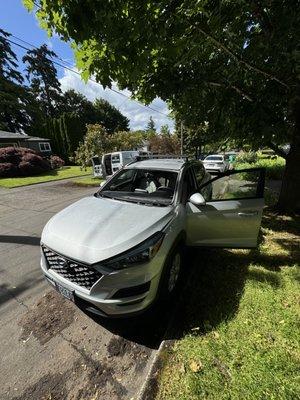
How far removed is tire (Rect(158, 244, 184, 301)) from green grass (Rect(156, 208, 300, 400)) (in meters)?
0.22

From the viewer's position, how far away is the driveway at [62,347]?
2527mm

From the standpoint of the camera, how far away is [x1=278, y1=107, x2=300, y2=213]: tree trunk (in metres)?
6.71

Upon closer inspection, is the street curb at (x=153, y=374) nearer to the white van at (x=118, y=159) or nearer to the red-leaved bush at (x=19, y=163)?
the white van at (x=118, y=159)

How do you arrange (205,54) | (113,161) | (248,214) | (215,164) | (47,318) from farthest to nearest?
1. (215,164)
2. (113,161)
3. (205,54)
4. (248,214)
5. (47,318)

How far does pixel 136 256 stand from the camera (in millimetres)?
2799

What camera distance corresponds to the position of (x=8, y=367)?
2.77 meters

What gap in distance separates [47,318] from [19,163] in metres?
19.9

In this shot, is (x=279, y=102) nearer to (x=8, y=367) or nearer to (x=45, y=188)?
(x=8, y=367)

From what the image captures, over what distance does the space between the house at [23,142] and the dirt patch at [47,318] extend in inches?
1068

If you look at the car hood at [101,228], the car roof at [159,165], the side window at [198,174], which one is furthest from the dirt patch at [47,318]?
the side window at [198,174]

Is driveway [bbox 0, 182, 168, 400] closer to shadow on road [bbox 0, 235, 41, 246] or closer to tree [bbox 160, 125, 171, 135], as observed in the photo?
shadow on road [bbox 0, 235, 41, 246]

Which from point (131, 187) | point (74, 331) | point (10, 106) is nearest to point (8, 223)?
point (131, 187)

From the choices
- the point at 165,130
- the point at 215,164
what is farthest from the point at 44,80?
the point at 215,164

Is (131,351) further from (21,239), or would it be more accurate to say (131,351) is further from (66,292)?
(21,239)
